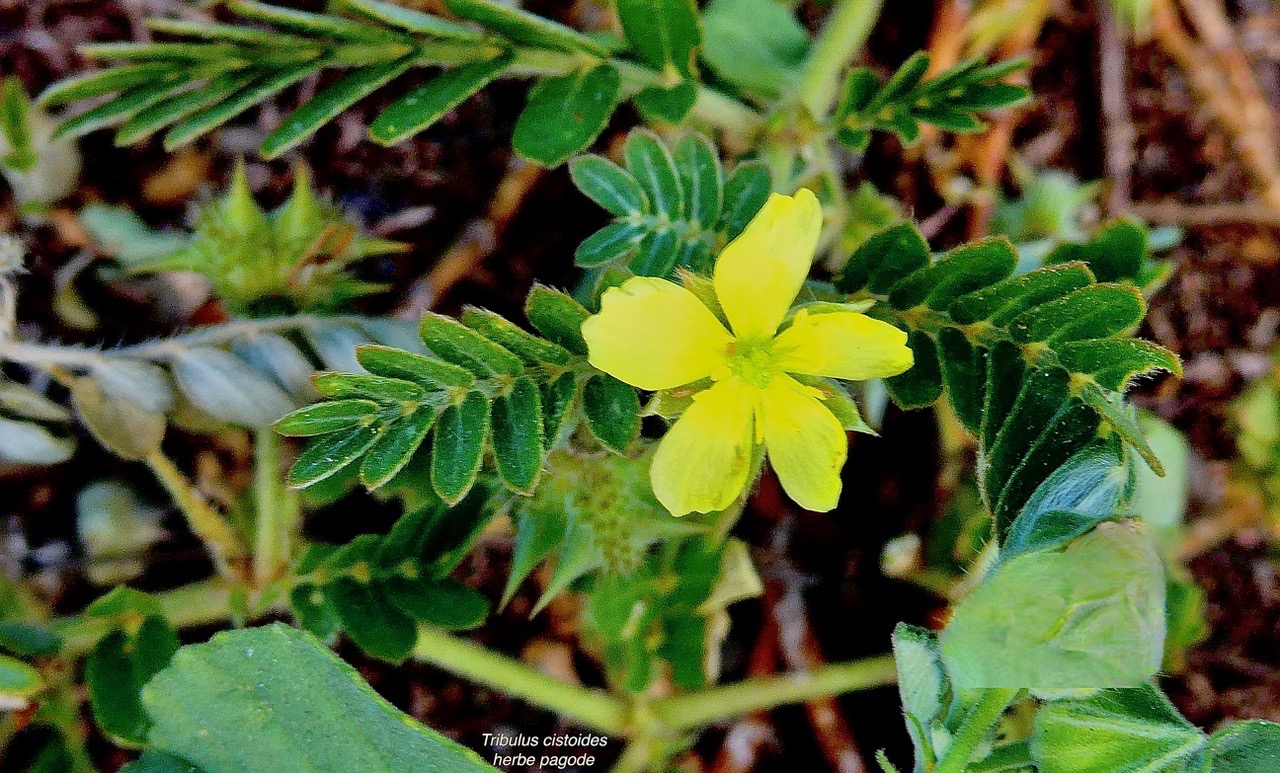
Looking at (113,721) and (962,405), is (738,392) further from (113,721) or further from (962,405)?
(113,721)

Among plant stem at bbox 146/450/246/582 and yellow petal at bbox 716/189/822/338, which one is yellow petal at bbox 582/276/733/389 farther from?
plant stem at bbox 146/450/246/582

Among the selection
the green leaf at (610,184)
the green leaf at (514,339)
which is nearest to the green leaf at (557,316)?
the green leaf at (514,339)

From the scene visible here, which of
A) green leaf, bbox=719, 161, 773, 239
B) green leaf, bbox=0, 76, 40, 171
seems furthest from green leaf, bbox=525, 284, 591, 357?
green leaf, bbox=0, 76, 40, 171

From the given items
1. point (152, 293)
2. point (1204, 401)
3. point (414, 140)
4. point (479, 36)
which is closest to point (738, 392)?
point (479, 36)

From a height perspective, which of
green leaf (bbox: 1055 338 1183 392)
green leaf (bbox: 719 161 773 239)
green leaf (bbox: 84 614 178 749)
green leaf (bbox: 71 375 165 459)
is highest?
green leaf (bbox: 719 161 773 239)

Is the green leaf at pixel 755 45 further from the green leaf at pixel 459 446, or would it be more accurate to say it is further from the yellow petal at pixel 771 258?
the green leaf at pixel 459 446

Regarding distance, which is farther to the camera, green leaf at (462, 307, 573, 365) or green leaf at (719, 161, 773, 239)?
green leaf at (719, 161, 773, 239)
